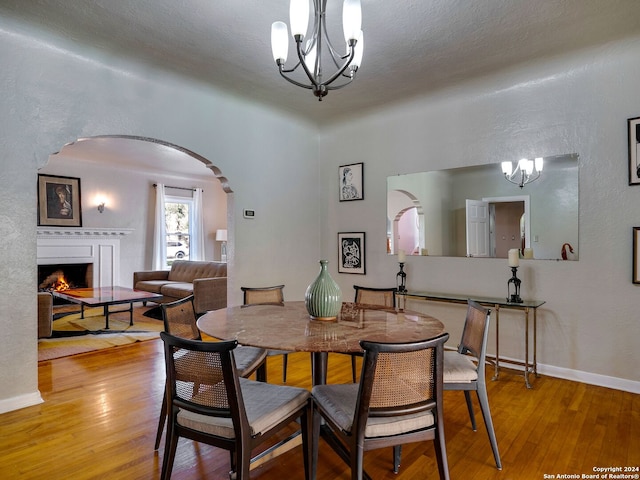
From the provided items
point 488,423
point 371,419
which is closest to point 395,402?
point 371,419

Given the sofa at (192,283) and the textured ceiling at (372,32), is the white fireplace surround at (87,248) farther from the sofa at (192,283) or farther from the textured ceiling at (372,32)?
the textured ceiling at (372,32)

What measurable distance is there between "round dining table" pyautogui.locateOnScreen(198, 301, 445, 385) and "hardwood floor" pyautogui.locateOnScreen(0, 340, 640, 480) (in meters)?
0.68

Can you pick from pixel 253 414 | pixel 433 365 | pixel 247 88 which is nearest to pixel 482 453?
pixel 433 365

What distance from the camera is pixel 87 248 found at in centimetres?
673

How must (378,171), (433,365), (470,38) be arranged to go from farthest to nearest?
(378,171), (470,38), (433,365)

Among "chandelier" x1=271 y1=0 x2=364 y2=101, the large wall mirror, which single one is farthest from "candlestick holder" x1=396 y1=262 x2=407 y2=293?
"chandelier" x1=271 y1=0 x2=364 y2=101

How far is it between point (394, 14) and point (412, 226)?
212 centimetres

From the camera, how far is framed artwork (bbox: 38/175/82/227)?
623 cm

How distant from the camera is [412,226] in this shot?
4.01 metres

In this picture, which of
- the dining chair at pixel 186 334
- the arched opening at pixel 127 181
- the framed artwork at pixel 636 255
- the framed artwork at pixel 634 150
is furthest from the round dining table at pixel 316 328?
the arched opening at pixel 127 181

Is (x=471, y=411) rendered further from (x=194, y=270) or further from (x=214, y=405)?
(x=194, y=270)

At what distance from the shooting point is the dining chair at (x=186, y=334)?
82.7 inches

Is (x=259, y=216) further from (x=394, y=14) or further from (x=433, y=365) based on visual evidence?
(x=433, y=365)

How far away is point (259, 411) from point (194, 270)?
18.5 feet
